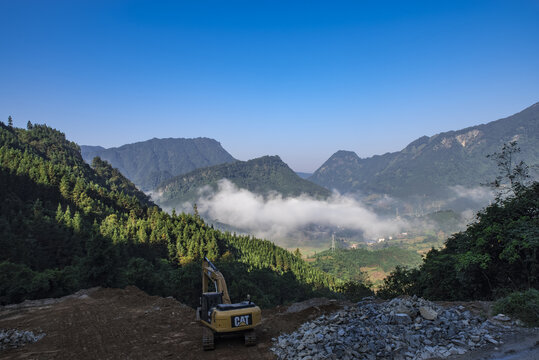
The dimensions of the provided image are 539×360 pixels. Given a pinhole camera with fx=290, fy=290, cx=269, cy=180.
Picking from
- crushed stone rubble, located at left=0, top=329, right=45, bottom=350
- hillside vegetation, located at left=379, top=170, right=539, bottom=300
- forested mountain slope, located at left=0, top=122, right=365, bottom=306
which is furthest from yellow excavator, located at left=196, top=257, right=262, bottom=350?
forested mountain slope, located at left=0, top=122, right=365, bottom=306

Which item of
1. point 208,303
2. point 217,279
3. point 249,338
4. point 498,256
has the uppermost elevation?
point 217,279

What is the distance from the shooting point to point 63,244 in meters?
56.4

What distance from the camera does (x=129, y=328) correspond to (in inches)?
642

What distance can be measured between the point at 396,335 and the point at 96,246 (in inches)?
1414

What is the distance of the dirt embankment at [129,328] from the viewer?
12852mm

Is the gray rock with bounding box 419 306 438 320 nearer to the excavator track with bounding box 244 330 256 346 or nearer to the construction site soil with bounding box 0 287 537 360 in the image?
the construction site soil with bounding box 0 287 537 360

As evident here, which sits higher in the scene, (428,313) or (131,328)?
(428,313)

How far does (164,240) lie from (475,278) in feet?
251

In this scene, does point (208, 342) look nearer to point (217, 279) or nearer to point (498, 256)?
point (217, 279)

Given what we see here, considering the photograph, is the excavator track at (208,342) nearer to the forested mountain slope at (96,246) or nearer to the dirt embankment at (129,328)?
the dirt embankment at (129,328)

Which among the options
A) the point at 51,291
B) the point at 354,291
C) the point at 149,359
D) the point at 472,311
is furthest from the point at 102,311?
the point at 354,291

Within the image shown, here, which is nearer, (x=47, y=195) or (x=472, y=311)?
(x=472, y=311)

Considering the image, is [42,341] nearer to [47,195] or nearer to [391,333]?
[391,333]

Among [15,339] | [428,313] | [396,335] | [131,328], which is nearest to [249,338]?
[396,335]
